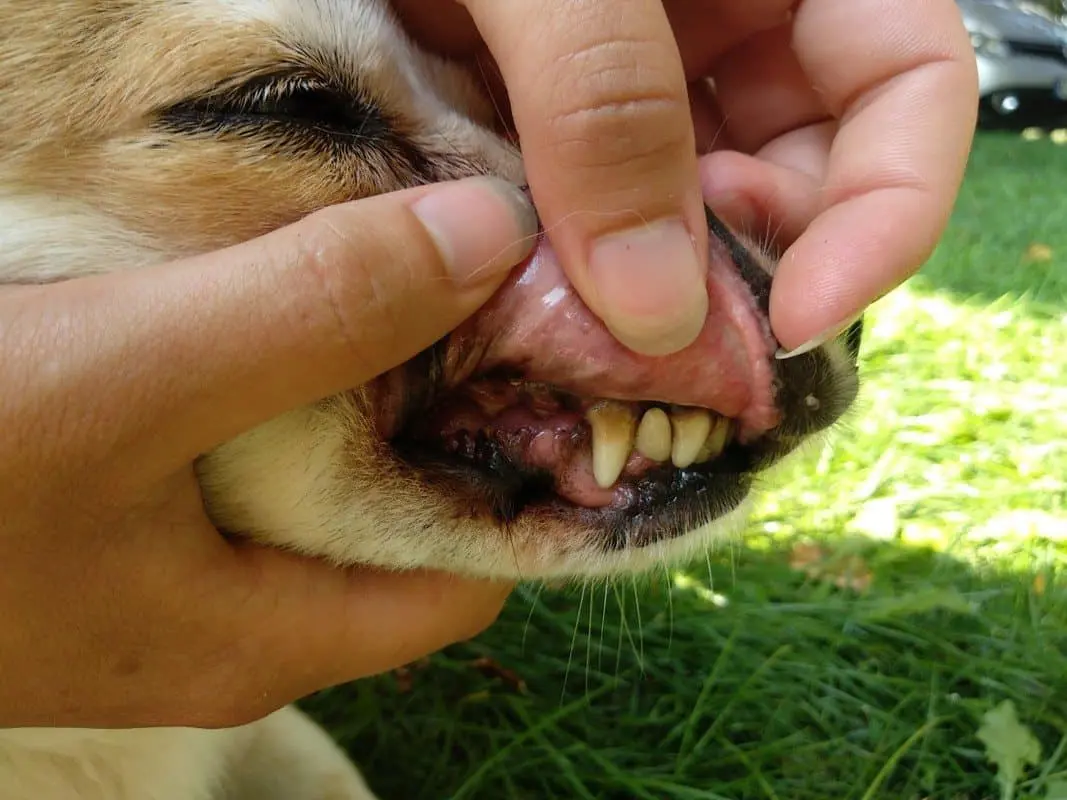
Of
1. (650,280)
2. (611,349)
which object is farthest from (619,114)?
(611,349)

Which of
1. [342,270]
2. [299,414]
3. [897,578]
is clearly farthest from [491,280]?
[897,578]

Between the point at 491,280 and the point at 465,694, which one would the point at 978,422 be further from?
the point at 491,280

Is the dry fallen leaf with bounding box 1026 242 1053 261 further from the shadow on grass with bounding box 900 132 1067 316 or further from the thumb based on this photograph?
the thumb

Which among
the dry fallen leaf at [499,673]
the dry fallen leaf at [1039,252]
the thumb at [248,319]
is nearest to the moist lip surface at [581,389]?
the thumb at [248,319]

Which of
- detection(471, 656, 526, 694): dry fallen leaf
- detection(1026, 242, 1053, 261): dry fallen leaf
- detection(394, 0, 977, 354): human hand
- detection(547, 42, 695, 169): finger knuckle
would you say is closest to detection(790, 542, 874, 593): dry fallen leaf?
detection(471, 656, 526, 694): dry fallen leaf

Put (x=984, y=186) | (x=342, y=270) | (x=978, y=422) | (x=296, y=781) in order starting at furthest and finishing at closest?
(x=984, y=186)
(x=978, y=422)
(x=296, y=781)
(x=342, y=270)

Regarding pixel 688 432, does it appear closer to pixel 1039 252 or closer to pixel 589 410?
pixel 589 410
